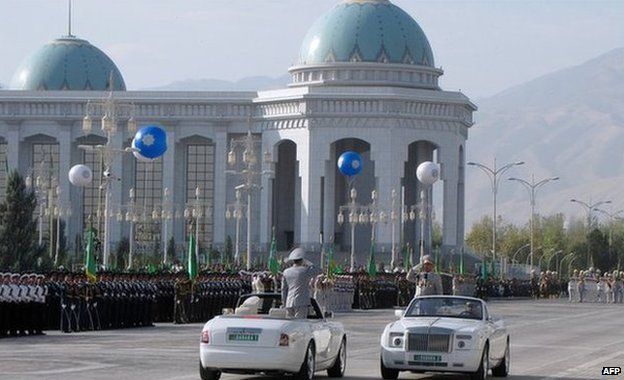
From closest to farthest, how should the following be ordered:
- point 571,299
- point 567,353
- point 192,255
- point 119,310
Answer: point 567,353, point 119,310, point 192,255, point 571,299

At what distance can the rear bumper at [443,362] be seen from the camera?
23750 millimetres

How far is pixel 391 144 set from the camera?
390 feet

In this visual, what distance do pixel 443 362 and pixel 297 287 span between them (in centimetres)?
225

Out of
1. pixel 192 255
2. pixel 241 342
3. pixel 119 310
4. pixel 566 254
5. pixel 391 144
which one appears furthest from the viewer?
pixel 566 254

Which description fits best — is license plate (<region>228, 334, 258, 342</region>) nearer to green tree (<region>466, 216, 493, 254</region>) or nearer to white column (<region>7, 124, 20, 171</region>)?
white column (<region>7, 124, 20, 171</region>)

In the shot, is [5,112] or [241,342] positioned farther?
[5,112]

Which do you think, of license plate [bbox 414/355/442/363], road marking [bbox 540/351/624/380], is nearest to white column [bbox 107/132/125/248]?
road marking [bbox 540/351/624/380]

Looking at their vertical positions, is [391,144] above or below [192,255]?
above

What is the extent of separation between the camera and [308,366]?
2314 cm

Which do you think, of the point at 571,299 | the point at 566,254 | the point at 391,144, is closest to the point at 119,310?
the point at 571,299

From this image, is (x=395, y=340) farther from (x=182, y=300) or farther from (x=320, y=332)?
(x=182, y=300)

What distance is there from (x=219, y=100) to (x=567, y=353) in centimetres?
9447

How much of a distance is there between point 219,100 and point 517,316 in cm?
7336

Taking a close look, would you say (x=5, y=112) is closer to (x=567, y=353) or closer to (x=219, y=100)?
(x=219, y=100)
